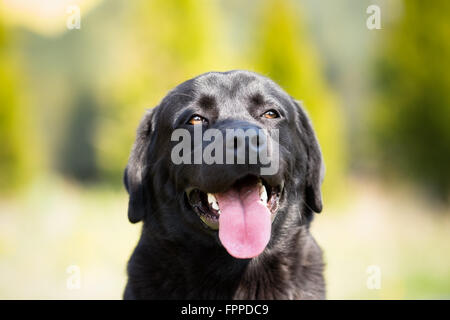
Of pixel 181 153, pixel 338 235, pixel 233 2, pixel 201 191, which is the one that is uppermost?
pixel 233 2

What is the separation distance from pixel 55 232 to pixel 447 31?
9.16 m

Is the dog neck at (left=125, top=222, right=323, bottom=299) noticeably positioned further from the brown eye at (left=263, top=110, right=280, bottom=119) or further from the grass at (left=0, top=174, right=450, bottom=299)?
the grass at (left=0, top=174, right=450, bottom=299)

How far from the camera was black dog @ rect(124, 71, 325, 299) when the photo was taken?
314 centimetres

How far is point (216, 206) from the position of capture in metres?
3.12

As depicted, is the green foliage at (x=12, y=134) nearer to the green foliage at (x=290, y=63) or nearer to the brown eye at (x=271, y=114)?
the green foliage at (x=290, y=63)

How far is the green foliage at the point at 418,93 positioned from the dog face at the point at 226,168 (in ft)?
29.1

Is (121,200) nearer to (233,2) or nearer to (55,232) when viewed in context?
(55,232)

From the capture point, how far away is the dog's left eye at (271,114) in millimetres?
3424

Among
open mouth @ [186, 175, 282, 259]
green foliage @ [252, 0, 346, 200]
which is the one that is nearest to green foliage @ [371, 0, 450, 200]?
green foliage @ [252, 0, 346, 200]

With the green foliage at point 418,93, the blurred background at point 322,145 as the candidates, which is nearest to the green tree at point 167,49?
the blurred background at point 322,145

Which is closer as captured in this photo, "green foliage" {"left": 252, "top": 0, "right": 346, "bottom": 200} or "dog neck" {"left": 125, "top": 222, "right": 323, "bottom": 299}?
"dog neck" {"left": 125, "top": 222, "right": 323, "bottom": 299}

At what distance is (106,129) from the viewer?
14656 millimetres

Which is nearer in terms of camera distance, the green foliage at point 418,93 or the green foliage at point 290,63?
the green foliage at point 418,93
